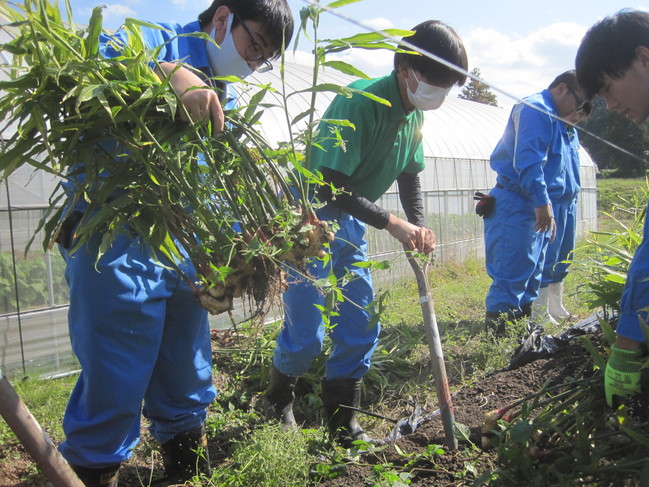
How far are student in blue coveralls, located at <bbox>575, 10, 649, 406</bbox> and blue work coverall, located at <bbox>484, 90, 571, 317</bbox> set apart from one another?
2196mm

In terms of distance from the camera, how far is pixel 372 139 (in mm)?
2500

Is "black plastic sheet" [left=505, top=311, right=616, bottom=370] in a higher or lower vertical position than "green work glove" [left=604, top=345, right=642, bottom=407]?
lower

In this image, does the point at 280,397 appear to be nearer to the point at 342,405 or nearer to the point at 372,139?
the point at 342,405

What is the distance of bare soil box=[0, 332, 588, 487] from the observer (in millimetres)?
1815

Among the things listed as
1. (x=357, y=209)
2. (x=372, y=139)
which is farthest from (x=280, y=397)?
(x=372, y=139)

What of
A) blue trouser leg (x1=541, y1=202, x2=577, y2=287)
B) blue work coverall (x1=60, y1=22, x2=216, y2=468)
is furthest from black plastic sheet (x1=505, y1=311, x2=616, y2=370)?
blue work coverall (x1=60, y1=22, x2=216, y2=468)

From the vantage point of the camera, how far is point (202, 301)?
1.57m

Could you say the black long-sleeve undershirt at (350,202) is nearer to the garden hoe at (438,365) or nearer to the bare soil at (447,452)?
the garden hoe at (438,365)

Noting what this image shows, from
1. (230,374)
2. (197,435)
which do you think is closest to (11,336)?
(230,374)

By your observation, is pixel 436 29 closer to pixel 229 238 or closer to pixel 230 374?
pixel 229 238

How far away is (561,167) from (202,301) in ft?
11.6

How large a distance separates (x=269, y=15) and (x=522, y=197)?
108 inches

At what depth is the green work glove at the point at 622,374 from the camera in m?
1.45

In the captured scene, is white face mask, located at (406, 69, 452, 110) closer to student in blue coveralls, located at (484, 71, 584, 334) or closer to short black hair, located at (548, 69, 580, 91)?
student in blue coveralls, located at (484, 71, 584, 334)
